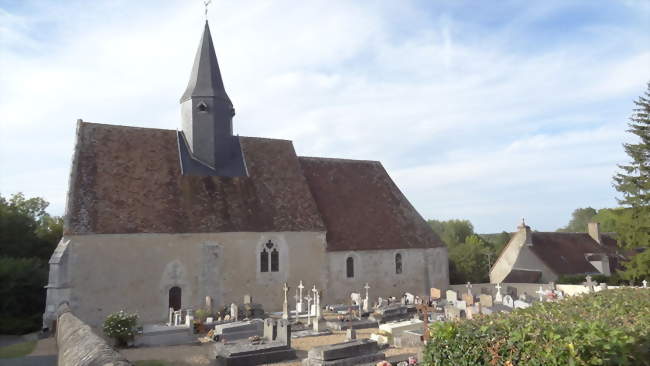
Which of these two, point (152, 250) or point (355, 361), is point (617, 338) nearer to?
point (355, 361)

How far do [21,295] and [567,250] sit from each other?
30.2 metres

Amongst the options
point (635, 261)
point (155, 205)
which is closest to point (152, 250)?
point (155, 205)

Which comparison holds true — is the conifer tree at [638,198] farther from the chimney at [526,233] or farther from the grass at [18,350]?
the grass at [18,350]

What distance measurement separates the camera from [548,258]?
27781 millimetres

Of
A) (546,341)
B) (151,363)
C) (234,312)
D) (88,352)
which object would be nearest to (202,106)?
(234,312)

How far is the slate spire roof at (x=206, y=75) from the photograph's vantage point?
67.0 feet

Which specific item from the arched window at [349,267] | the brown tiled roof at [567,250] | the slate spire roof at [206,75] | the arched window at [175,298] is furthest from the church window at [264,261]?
the brown tiled roof at [567,250]

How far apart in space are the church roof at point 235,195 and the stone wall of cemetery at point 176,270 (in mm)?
480

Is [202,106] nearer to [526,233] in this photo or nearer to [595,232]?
[526,233]

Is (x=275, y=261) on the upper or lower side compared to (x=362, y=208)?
lower

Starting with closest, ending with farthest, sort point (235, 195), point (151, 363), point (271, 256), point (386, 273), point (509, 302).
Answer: point (151, 363)
point (509, 302)
point (271, 256)
point (235, 195)
point (386, 273)

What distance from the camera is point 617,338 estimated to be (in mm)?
5324

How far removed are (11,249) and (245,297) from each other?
11577 millimetres

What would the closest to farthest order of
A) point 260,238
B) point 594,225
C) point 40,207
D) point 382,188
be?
point 260,238 → point 382,188 → point 40,207 → point 594,225
